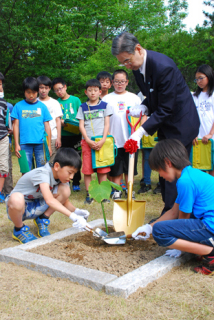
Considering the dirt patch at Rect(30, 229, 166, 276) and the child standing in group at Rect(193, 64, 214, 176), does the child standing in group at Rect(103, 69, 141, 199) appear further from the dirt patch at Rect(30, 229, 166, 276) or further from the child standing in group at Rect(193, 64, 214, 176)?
the dirt patch at Rect(30, 229, 166, 276)

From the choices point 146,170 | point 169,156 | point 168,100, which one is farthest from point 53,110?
point 169,156

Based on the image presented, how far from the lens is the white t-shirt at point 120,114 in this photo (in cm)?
509

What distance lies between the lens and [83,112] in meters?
4.91

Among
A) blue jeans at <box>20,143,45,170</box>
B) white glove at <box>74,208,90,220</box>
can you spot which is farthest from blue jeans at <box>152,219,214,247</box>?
blue jeans at <box>20,143,45,170</box>

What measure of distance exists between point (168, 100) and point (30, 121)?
106 inches

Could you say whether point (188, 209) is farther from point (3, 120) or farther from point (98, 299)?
point (3, 120)

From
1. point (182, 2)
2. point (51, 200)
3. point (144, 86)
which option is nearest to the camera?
point (51, 200)

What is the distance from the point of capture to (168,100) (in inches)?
116

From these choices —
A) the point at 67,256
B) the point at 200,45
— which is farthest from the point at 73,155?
the point at 200,45

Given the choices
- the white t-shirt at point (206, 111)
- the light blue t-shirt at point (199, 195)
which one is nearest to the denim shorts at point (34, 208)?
the light blue t-shirt at point (199, 195)

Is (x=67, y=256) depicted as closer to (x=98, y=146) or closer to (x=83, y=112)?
(x=98, y=146)

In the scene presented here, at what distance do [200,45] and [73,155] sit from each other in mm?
10520

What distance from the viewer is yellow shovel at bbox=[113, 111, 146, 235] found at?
3.08m

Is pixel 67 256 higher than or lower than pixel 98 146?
lower
